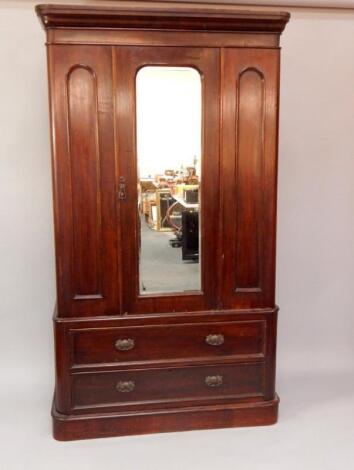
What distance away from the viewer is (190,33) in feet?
7.54

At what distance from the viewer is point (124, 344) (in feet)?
8.16

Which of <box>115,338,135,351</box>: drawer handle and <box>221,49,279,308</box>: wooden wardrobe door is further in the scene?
<box>115,338,135,351</box>: drawer handle

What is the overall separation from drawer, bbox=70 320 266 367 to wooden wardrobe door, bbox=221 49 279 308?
133 millimetres

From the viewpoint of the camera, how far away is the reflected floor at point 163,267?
2436 mm

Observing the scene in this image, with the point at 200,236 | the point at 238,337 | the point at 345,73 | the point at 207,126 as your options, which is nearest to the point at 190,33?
the point at 207,126

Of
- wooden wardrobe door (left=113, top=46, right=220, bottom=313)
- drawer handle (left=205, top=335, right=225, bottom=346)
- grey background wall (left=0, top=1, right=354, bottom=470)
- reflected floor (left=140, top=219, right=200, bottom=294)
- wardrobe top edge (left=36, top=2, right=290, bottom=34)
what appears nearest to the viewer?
wardrobe top edge (left=36, top=2, right=290, bottom=34)

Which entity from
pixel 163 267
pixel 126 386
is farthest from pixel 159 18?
pixel 126 386

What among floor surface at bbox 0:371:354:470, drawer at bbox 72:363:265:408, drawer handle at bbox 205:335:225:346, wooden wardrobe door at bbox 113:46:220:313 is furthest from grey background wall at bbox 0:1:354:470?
wooden wardrobe door at bbox 113:46:220:313

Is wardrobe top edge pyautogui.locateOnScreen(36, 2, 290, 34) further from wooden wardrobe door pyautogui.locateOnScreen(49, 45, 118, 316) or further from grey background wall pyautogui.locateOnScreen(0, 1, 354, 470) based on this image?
grey background wall pyautogui.locateOnScreen(0, 1, 354, 470)

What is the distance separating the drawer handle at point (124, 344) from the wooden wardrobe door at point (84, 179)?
149 mm

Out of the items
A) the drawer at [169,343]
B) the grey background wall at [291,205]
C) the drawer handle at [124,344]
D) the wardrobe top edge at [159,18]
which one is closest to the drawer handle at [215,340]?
the drawer at [169,343]

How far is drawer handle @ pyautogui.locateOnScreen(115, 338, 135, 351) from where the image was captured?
248 cm

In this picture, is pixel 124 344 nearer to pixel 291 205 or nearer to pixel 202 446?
pixel 202 446

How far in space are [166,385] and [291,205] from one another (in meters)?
1.26
